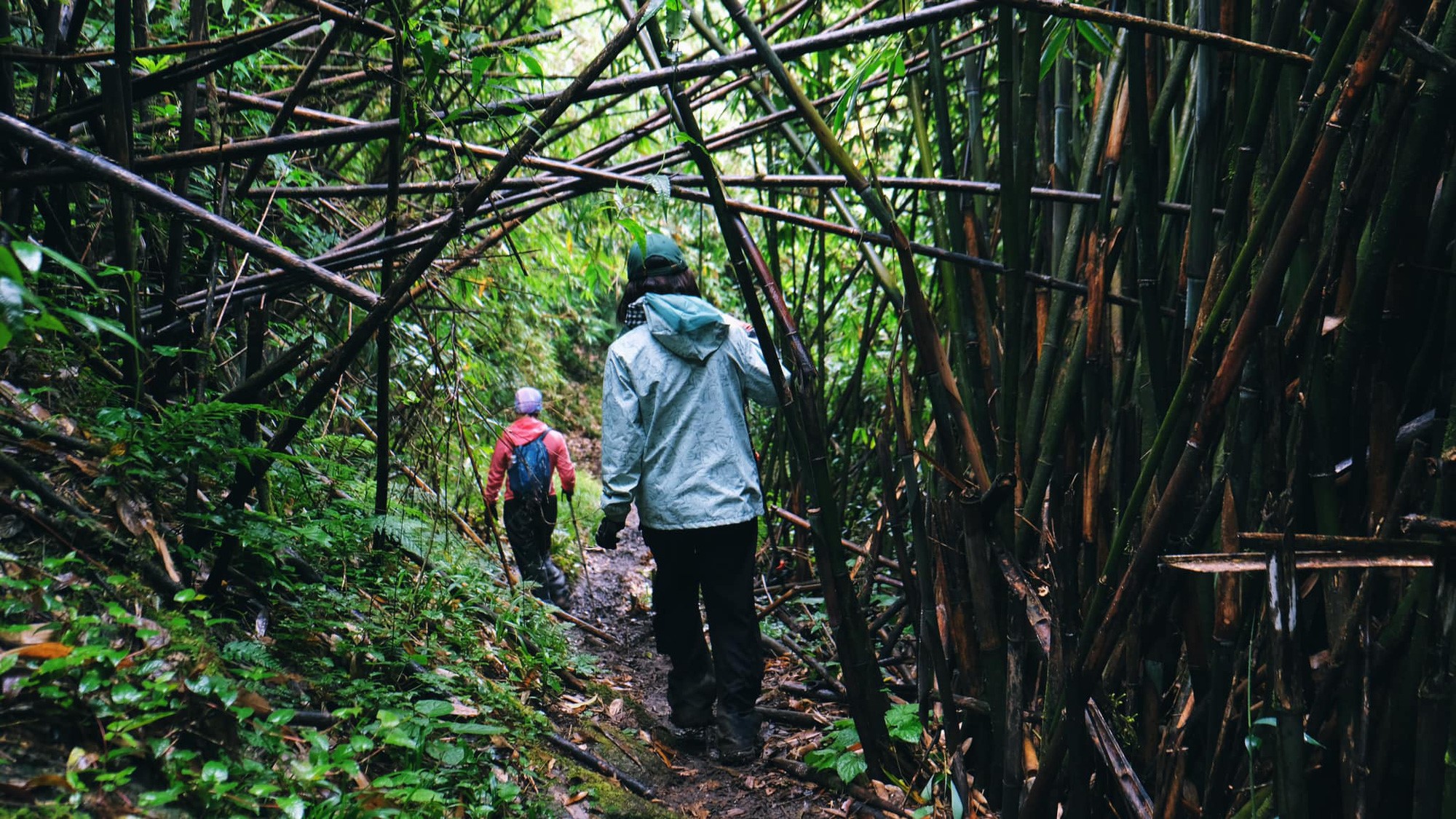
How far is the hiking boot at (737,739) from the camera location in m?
2.72

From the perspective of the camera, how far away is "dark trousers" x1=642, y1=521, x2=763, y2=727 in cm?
280

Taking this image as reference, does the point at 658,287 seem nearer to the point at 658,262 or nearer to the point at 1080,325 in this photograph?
the point at 658,262

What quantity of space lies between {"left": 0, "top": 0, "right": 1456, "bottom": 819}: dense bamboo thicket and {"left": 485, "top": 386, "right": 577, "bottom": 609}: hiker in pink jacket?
1811 millimetres

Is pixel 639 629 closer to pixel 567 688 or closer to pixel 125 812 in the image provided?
pixel 567 688

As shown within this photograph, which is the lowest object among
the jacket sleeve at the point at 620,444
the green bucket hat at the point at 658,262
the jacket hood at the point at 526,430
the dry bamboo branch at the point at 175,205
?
the jacket hood at the point at 526,430

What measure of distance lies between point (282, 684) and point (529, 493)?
7.89 ft

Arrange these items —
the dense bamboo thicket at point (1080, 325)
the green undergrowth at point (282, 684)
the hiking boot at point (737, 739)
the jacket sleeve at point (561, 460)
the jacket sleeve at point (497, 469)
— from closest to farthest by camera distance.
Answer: the dense bamboo thicket at point (1080, 325)
the green undergrowth at point (282, 684)
the hiking boot at point (737, 739)
the jacket sleeve at point (497, 469)
the jacket sleeve at point (561, 460)

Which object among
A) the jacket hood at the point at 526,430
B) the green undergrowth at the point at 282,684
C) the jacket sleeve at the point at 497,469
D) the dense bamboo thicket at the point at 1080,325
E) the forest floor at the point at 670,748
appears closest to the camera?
the dense bamboo thicket at the point at 1080,325

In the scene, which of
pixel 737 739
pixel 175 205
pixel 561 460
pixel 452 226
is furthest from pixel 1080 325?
pixel 561 460

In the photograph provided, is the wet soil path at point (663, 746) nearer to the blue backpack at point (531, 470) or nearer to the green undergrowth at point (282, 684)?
the green undergrowth at point (282, 684)

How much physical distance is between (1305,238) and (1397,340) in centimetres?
20

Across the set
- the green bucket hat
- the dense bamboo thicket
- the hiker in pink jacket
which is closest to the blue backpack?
the hiker in pink jacket

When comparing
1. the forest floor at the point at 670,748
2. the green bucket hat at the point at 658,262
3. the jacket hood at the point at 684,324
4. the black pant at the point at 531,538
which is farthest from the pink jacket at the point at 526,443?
the jacket hood at the point at 684,324

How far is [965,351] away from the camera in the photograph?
187 cm
